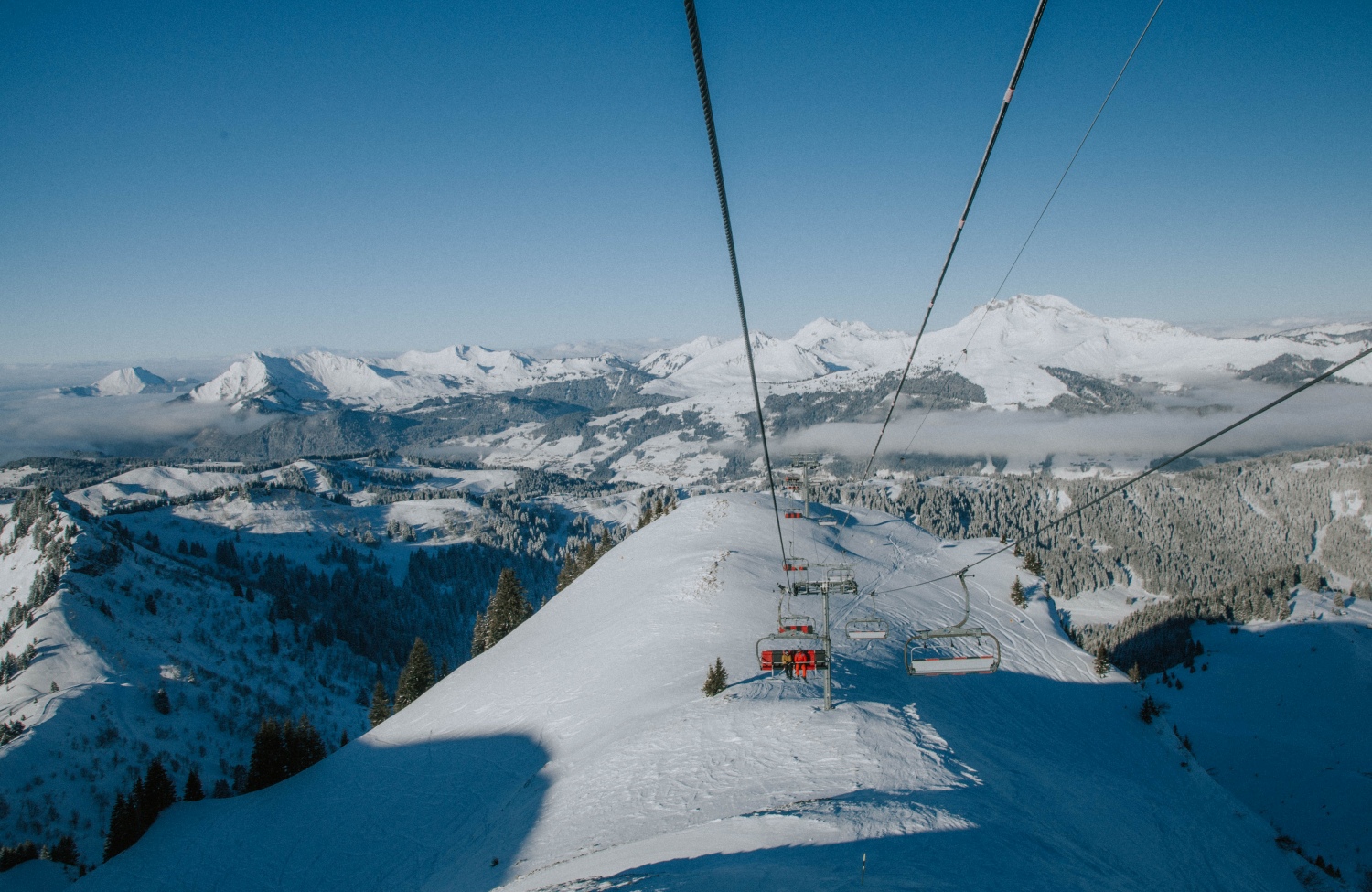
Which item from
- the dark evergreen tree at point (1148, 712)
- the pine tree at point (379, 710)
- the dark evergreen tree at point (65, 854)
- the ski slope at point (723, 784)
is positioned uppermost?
the ski slope at point (723, 784)

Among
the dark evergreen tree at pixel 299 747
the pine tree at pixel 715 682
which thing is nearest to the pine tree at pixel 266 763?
the dark evergreen tree at pixel 299 747

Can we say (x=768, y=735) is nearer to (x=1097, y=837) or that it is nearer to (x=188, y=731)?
(x=1097, y=837)

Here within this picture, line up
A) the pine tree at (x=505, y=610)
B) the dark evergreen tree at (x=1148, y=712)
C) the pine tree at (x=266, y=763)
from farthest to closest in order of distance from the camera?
→ the pine tree at (x=505, y=610), the dark evergreen tree at (x=1148, y=712), the pine tree at (x=266, y=763)

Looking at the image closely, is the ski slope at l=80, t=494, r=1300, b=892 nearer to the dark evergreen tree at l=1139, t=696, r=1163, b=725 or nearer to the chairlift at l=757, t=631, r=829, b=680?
the dark evergreen tree at l=1139, t=696, r=1163, b=725

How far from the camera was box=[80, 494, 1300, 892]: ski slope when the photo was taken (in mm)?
16516

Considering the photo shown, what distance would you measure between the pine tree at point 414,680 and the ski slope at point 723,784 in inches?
258

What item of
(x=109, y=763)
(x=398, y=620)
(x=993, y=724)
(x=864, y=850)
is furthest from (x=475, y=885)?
(x=398, y=620)

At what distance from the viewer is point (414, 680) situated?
50969 millimetres

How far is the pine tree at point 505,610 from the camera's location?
56.5 m

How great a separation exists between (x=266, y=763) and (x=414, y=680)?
41.5 ft

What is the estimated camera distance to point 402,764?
3366cm

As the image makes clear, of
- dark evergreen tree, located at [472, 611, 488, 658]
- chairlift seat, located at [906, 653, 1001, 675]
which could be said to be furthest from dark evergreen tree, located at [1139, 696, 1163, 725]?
dark evergreen tree, located at [472, 611, 488, 658]

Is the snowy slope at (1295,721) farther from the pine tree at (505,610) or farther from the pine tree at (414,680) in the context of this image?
the pine tree at (414,680)

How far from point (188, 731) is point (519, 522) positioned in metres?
124
